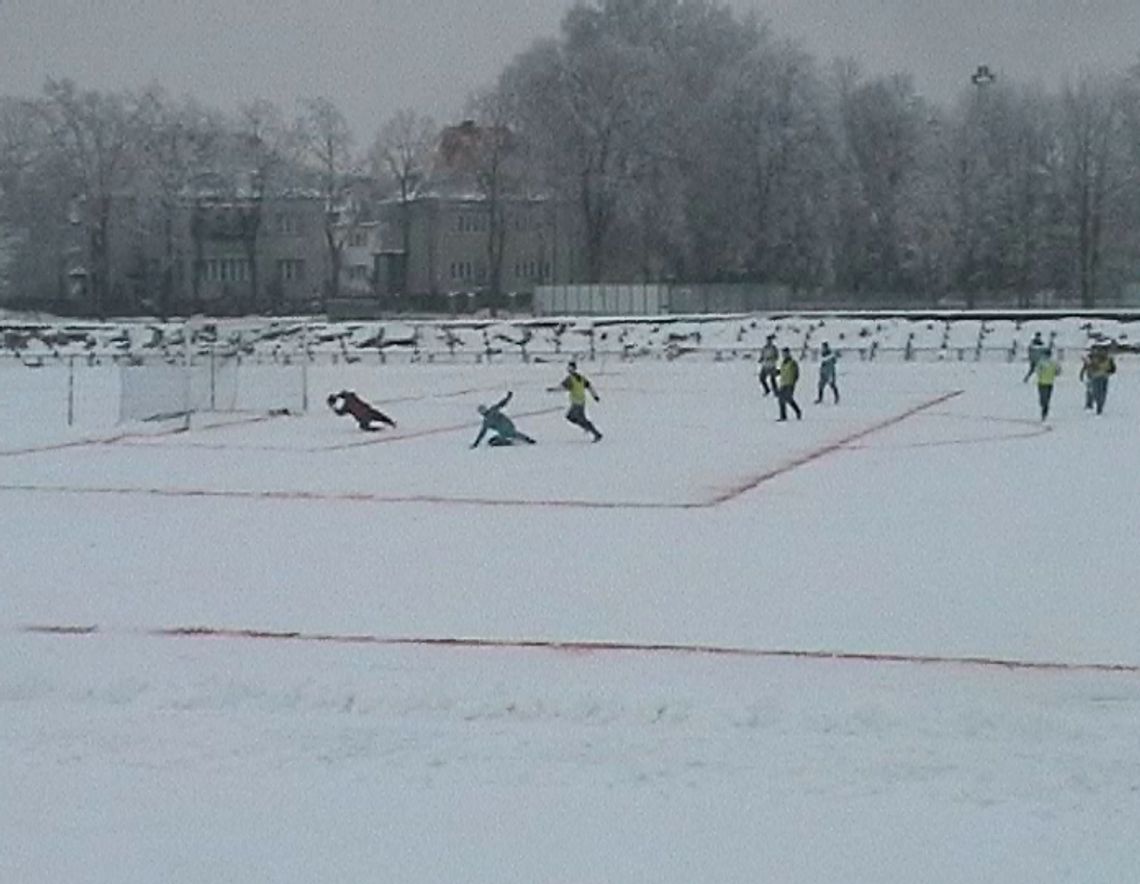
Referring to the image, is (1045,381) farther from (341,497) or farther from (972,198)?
(972,198)

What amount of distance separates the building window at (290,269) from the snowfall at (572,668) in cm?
7102

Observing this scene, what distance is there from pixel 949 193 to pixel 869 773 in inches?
3076

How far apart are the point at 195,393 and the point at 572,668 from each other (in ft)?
90.6

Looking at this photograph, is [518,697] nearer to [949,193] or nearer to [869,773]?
[869,773]

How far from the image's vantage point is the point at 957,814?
7.89m

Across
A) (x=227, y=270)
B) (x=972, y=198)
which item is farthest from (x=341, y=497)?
(x=227, y=270)

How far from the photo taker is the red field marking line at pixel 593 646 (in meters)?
10.9

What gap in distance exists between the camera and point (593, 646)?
11.5 meters

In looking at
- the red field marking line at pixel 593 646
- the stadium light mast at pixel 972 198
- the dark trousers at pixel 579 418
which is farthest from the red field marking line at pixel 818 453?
the stadium light mast at pixel 972 198

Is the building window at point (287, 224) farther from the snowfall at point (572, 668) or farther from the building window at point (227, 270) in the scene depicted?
the snowfall at point (572, 668)

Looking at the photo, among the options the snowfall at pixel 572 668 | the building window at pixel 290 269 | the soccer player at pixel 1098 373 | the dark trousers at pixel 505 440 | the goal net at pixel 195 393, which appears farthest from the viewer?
the building window at pixel 290 269

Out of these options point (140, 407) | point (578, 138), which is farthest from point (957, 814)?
point (578, 138)

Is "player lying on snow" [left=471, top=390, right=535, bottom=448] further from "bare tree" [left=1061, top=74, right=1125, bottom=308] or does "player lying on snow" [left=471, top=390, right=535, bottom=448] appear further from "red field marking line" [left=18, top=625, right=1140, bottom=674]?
"bare tree" [left=1061, top=74, right=1125, bottom=308]

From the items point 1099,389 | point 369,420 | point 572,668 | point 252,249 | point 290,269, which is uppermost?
point 252,249
